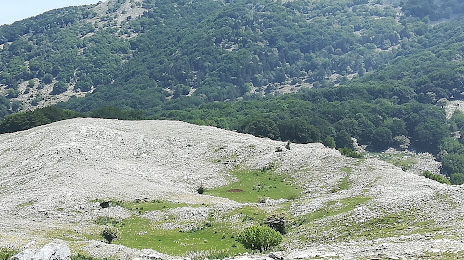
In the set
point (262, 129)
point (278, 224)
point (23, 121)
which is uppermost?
point (23, 121)

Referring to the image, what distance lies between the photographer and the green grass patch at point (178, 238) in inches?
2346

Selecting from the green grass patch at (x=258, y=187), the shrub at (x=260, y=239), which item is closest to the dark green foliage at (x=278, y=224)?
the shrub at (x=260, y=239)

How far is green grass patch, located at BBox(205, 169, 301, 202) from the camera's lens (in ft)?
298

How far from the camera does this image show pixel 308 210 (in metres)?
69.2

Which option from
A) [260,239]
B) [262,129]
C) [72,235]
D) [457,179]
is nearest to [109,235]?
[72,235]

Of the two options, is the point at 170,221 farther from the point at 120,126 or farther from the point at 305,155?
the point at 120,126

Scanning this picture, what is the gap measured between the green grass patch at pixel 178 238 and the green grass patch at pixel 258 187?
20.8m

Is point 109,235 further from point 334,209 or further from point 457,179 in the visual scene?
point 457,179

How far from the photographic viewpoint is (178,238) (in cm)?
6600

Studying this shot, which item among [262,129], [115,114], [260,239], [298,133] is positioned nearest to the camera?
[260,239]

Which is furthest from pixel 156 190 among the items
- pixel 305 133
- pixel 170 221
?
pixel 305 133

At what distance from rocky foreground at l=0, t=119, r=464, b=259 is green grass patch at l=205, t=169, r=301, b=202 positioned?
2.14 m

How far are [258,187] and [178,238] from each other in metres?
32.5

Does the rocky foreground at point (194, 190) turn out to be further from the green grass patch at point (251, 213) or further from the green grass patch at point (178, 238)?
the green grass patch at point (178, 238)
